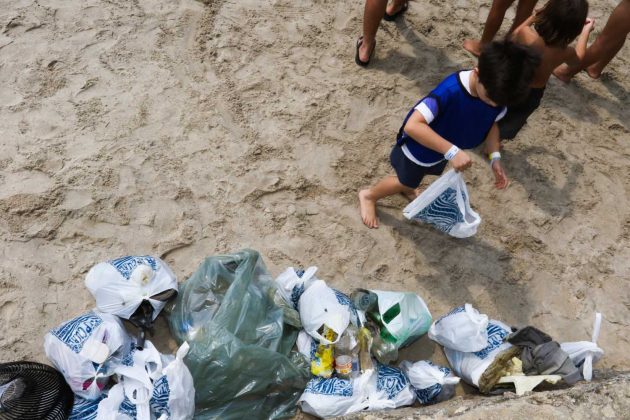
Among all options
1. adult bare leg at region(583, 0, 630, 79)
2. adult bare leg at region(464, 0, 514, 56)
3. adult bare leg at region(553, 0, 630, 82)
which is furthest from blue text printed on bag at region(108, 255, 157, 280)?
adult bare leg at region(583, 0, 630, 79)

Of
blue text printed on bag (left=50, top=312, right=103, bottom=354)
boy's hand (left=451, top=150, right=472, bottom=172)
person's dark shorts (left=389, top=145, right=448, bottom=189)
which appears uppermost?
boy's hand (left=451, top=150, right=472, bottom=172)

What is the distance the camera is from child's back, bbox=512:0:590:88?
2.57 meters

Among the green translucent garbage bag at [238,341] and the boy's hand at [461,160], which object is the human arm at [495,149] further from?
the green translucent garbage bag at [238,341]

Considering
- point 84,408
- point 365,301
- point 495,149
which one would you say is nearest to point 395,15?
point 495,149

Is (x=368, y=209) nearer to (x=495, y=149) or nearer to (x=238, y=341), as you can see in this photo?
(x=495, y=149)

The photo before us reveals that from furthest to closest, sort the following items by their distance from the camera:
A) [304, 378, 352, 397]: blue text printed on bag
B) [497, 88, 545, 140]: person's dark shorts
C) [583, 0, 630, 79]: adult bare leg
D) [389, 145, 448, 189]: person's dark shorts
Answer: [583, 0, 630, 79]: adult bare leg, [497, 88, 545, 140]: person's dark shorts, [389, 145, 448, 189]: person's dark shorts, [304, 378, 352, 397]: blue text printed on bag

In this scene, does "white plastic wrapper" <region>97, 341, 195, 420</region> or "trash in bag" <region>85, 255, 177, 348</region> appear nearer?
"white plastic wrapper" <region>97, 341, 195, 420</region>

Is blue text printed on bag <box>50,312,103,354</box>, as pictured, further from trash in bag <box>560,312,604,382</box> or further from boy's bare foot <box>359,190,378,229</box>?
trash in bag <box>560,312,604,382</box>

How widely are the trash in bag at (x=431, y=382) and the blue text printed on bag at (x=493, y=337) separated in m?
0.17

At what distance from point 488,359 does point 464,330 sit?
0.17m

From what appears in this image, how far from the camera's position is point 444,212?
2.74m

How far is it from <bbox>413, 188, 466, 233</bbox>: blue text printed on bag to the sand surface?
0.98ft

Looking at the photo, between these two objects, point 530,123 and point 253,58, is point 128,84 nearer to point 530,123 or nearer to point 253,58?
point 253,58

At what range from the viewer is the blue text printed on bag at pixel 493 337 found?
252 centimetres
